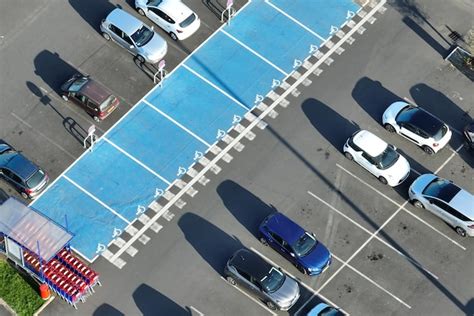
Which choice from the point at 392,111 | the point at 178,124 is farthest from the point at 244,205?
the point at 392,111

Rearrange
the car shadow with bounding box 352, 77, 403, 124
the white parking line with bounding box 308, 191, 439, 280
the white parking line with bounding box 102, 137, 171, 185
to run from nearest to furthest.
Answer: the white parking line with bounding box 308, 191, 439, 280
the white parking line with bounding box 102, 137, 171, 185
the car shadow with bounding box 352, 77, 403, 124

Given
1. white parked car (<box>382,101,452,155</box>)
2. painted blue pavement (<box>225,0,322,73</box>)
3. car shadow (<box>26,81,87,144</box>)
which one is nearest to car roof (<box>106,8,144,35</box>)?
painted blue pavement (<box>225,0,322,73</box>)

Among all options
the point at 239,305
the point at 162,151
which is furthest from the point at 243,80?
the point at 239,305

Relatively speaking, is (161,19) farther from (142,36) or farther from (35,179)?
(35,179)

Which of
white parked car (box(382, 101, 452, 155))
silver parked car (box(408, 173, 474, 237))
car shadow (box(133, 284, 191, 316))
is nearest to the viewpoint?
car shadow (box(133, 284, 191, 316))

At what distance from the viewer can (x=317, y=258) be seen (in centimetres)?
5562

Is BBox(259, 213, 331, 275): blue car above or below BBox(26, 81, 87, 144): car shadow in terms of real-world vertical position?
above

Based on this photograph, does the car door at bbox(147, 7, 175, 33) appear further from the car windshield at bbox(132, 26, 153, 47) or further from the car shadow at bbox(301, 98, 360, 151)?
the car shadow at bbox(301, 98, 360, 151)

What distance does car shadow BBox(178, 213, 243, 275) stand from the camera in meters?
56.5

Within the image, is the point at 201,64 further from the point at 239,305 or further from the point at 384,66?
the point at 239,305

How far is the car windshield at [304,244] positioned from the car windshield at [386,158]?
710 cm

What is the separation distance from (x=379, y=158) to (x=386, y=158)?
497 mm

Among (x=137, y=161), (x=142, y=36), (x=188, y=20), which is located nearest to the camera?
(x=137, y=161)

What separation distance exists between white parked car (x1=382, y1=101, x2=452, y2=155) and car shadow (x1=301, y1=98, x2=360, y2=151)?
2.43 m
